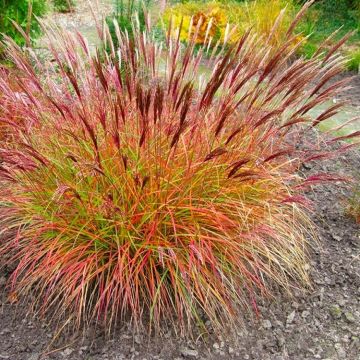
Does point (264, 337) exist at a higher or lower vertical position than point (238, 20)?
higher

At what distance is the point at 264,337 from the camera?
2.46 meters

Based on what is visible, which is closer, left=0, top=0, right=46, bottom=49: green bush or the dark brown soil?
the dark brown soil

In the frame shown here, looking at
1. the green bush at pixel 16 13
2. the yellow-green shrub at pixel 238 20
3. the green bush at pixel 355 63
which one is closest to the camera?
the green bush at pixel 16 13

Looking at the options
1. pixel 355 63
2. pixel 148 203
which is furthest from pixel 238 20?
pixel 148 203

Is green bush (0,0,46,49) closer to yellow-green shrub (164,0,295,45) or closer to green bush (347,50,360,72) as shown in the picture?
yellow-green shrub (164,0,295,45)

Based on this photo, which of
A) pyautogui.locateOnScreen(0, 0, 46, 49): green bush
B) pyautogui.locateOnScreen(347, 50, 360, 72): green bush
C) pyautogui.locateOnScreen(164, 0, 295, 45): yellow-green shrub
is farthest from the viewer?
pyautogui.locateOnScreen(164, 0, 295, 45): yellow-green shrub

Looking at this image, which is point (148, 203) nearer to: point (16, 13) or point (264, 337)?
point (264, 337)

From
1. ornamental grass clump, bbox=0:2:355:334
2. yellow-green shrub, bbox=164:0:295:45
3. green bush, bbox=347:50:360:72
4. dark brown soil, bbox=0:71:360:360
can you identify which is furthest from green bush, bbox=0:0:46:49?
green bush, bbox=347:50:360:72

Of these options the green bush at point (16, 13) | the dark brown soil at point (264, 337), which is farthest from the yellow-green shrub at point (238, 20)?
the dark brown soil at point (264, 337)

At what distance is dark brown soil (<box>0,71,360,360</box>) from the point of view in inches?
92.5

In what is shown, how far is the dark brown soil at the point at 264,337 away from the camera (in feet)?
7.71

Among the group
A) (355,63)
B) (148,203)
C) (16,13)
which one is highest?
(148,203)

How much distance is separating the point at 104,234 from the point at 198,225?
426 mm

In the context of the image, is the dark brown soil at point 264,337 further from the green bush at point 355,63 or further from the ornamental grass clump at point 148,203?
the green bush at point 355,63
